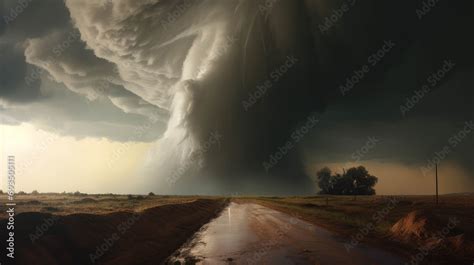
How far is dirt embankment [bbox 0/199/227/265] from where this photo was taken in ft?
53.7

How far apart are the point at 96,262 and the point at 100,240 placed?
3742 millimetres

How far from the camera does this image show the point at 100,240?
2083 cm

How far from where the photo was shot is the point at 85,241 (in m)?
19.5

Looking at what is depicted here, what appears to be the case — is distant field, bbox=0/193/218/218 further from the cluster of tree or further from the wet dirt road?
the cluster of tree

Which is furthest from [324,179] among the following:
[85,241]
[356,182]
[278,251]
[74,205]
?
[85,241]

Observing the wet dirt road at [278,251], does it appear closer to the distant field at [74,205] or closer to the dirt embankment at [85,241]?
the dirt embankment at [85,241]

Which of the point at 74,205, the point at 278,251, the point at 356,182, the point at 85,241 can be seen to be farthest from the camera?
the point at 356,182

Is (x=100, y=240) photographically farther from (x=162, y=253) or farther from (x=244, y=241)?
(x=244, y=241)

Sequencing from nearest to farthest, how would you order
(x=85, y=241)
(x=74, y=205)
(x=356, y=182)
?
(x=85, y=241) → (x=74, y=205) → (x=356, y=182)

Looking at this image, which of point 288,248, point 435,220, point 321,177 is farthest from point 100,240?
point 321,177

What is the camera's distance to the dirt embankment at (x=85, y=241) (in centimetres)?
1636

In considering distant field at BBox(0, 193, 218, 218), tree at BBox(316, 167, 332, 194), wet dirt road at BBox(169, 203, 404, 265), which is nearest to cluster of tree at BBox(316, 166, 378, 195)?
tree at BBox(316, 167, 332, 194)

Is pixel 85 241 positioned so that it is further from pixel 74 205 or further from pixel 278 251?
pixel 74 205

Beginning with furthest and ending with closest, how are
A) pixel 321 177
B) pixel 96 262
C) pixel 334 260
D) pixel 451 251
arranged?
pixel 321 177, pixel 451 251, pixel 96 262, pixel 334 260
